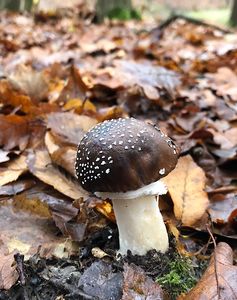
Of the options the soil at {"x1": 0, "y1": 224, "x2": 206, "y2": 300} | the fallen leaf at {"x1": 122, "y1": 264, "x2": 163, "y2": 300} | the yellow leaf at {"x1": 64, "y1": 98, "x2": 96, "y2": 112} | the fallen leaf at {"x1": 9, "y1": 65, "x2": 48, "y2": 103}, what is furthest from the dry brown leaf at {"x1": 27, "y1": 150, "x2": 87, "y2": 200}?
the fallen leaf at {"x1": 9, "y1": 65, "x2": 48, "y2": 103}

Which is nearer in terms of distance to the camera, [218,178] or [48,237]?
[48,237]

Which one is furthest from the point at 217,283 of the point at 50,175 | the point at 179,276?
the point at 50,175

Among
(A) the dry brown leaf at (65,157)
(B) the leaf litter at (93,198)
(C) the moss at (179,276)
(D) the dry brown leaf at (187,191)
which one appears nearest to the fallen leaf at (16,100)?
(B) the leaf litter at (93,198)

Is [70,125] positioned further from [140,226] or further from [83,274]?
[83,274]

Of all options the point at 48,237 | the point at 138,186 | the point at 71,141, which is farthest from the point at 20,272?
the point at 71,141

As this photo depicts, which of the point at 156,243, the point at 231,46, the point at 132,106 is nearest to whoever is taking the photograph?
the point at 156,243

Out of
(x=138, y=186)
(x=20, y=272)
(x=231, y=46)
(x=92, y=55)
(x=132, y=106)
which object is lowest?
(x=92, y=55)

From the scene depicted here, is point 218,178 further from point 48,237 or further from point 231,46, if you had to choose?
point 231,46

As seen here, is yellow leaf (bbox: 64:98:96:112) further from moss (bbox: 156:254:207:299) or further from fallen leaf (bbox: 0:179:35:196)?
moss (bbox: 156:254:207:299)
